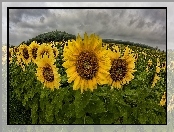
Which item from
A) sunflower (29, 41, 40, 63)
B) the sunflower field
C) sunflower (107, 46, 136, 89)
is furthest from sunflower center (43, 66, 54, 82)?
sunflower (107, 46, 136, 89)

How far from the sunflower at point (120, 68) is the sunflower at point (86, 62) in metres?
0.05

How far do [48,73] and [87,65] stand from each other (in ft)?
0.76

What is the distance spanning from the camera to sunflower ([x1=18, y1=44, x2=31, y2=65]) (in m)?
2.44

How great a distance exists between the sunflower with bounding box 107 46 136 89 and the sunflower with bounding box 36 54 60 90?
0.92 ft

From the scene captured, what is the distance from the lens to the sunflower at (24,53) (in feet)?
8.00

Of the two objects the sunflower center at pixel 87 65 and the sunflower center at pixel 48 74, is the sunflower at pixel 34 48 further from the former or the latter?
the sunflower center at pixel 87 65

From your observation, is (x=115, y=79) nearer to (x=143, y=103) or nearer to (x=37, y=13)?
(x=143, y=103)

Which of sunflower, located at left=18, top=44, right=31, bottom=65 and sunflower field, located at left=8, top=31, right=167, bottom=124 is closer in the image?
sunflower field, located at left=8, top=31, right=167, bottom=124

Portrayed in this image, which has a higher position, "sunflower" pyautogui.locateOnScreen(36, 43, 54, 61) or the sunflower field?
"sunflower" pyautogui.locateOnScreen(36, 43, 54, 61)

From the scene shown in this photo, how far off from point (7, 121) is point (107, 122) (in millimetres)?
565

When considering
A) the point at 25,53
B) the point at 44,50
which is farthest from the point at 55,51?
the point at 25,53

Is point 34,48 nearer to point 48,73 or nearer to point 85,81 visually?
point 48,73

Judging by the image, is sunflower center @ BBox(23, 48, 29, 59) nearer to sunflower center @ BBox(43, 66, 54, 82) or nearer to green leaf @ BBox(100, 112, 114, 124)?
sunflower center @ BBox(43, 66, 54, 82)

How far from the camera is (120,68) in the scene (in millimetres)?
2330
